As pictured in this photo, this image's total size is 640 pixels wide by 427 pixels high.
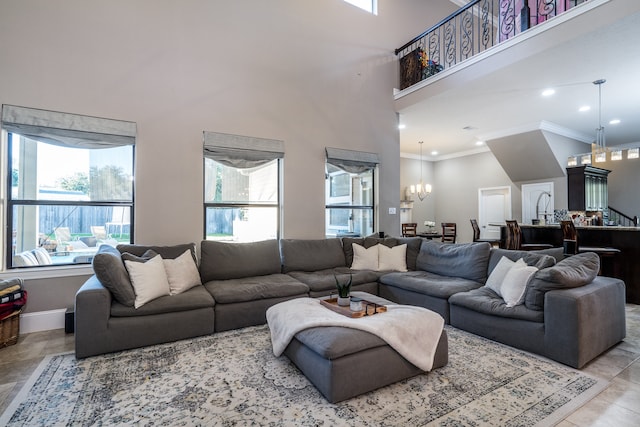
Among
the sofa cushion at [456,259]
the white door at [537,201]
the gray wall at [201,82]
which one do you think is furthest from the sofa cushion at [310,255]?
the white door at [537,201]

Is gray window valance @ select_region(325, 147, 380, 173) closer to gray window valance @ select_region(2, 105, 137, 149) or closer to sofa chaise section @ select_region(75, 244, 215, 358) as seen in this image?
gray window valance @ select_region(2, 105, 137, 149)

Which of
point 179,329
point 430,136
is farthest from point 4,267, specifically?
point 430,136

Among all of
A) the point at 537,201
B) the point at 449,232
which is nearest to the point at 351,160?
the point at 449,232

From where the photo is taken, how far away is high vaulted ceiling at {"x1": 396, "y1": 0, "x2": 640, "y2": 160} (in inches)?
131

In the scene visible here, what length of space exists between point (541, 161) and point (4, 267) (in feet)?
31.3

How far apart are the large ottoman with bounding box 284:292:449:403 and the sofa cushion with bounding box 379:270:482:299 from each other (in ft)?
4.30

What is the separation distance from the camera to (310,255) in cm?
436

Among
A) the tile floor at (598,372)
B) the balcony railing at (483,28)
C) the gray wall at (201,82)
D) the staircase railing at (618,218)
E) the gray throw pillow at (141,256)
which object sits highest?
the balcony railing at (483,28)

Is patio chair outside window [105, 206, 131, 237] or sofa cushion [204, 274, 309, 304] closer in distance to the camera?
sofa cushion [204, 274, 309, 304]

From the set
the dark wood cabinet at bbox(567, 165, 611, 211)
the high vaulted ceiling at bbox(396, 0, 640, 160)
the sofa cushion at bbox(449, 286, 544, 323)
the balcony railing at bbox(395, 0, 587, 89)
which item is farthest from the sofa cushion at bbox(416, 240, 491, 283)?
the dark wood cabinet at bbox(567, 165, 611, 211)

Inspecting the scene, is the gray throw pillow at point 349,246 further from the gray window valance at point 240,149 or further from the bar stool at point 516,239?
the bar stool at point 516,239

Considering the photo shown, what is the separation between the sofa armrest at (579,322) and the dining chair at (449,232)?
196 inches

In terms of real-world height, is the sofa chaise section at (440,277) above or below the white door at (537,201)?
below

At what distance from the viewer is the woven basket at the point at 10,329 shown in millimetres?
2812
